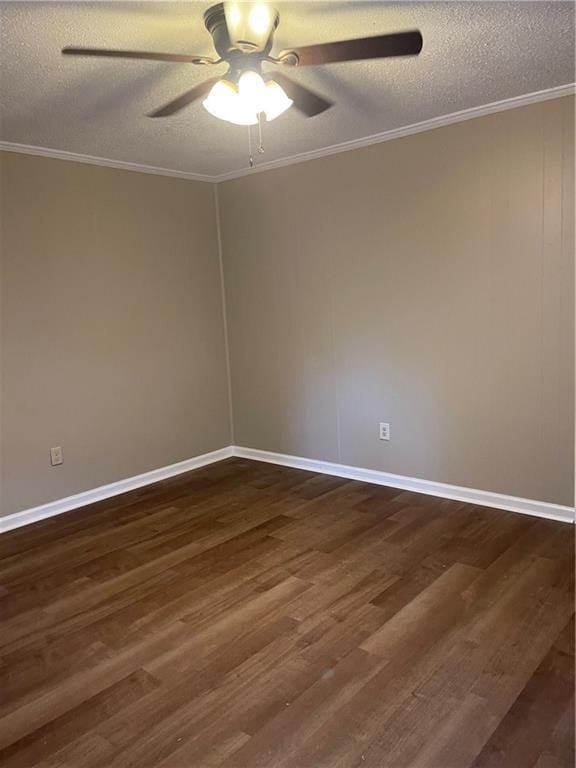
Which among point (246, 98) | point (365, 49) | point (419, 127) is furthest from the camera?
point (419, 127)

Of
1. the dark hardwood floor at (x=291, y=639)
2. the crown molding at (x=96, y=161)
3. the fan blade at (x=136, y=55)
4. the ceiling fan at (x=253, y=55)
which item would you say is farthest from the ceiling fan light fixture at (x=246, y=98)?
the dark hardwood floor at (x=291, y=639)

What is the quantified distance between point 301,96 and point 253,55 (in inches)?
11.4

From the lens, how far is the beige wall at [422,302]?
3078 millimetres

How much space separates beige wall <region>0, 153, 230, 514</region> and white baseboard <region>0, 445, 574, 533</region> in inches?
2.6

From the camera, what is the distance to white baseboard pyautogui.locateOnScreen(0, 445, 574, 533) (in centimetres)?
329

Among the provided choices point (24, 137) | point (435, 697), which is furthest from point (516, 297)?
point (24, 137)

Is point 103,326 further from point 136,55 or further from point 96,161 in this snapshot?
point 136,55

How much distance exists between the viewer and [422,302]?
3.56 m

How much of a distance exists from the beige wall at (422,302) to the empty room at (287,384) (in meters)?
0.02

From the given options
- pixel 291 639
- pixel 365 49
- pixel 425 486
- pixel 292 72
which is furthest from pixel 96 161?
pixel 291 639

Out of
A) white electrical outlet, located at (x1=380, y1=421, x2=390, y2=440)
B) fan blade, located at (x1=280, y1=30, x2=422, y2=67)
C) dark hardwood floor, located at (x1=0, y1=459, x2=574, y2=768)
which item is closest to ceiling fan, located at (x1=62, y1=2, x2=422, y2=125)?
fan blade, located at (x1=280, y1=30, x2=422, y2=67)

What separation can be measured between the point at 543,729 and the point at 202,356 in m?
3.42

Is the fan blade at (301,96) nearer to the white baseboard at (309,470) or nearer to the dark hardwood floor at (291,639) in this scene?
the dark hardwood floor at (291,639)

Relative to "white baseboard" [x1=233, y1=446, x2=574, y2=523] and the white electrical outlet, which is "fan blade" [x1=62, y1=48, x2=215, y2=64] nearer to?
the white electrical outlet
